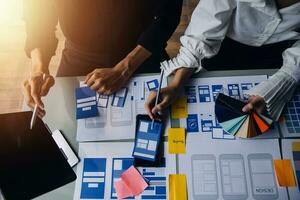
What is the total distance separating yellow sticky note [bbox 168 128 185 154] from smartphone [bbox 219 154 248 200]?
0.11 meters

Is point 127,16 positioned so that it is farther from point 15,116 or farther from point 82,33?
point 15,116

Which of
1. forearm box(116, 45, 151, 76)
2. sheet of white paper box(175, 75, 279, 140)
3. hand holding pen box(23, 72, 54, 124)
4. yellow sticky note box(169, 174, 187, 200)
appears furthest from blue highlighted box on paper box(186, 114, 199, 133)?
hand holding pen box(23, 72, 54, 124)

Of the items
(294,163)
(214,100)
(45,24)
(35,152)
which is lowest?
(294,163)

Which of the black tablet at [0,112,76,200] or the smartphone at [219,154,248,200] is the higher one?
the black tablet at [0,112,76,200]

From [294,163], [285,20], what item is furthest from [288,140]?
[285,20]

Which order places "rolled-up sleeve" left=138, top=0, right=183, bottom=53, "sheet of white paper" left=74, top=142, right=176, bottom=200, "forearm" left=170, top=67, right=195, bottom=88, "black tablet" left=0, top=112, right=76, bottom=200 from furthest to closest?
"rolled-up sleeve" left=138, top=0, right=183, bottom=53 < "forearm" left=170, top=67, right=195, bottom=88 < "sheet of white paper" left=74, top=142, right=176, bottom=200 < "black tablet" left=0, top=112, right=76, bottom=200

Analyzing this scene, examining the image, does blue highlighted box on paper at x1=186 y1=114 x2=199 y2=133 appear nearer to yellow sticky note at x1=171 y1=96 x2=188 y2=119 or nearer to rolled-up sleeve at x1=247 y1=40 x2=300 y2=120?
yellow sticky note at x1=171 y1=96 x2=188 y2=119

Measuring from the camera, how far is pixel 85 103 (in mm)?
891

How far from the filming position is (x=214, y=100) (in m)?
0.87

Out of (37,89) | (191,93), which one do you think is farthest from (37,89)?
(191,93)

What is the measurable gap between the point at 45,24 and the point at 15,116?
359 mm

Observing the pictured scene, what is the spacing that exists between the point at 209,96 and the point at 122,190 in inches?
13.8

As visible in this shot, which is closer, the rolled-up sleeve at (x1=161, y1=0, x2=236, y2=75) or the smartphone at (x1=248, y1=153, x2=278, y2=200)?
the smartphone at (x1=248, y1=153, x2=278, y2=200)

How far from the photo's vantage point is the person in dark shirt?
3.02ft
